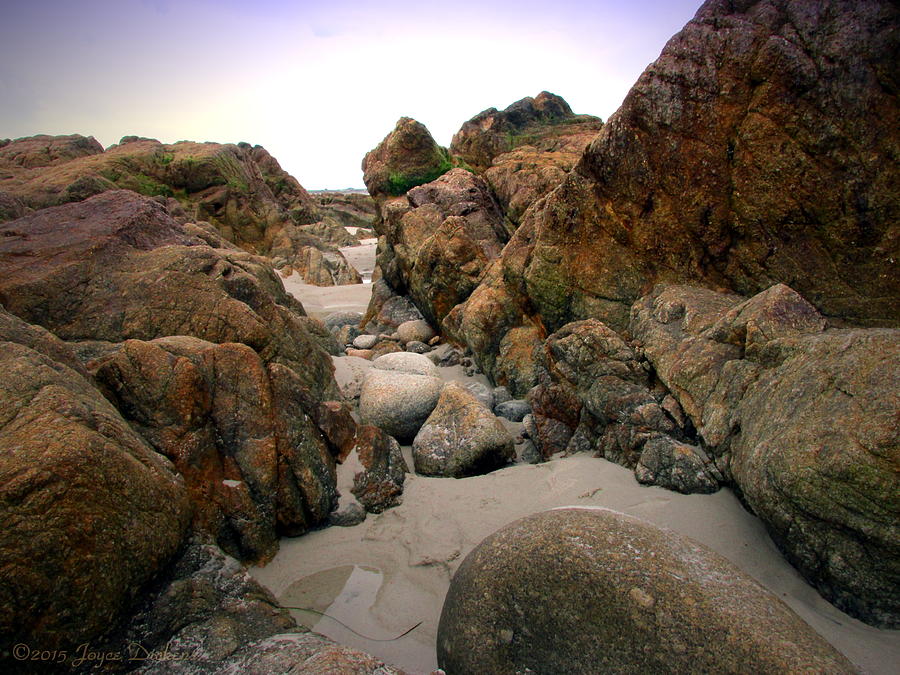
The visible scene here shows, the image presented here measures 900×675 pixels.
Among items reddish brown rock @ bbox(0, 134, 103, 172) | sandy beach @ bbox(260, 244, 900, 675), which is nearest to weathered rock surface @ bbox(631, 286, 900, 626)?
sandy beach @ bbox(260, 244, 900, 675)

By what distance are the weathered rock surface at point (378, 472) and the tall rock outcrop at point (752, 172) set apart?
352 centimetres

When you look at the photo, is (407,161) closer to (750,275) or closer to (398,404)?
(398,404)

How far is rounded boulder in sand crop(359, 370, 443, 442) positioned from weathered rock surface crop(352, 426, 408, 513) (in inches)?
27.0

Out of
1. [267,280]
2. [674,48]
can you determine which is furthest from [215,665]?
[674,48]

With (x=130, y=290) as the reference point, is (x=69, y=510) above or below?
below

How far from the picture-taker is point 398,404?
6273mm

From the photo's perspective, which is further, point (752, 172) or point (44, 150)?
point (44, 150)

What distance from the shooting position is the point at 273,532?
4.14 m

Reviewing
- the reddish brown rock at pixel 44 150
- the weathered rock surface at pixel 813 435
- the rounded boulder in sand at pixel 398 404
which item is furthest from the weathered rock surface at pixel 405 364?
the reddish brown rock at pixel 44 150

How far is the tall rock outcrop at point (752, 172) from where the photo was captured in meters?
4.98

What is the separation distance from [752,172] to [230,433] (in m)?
6.12

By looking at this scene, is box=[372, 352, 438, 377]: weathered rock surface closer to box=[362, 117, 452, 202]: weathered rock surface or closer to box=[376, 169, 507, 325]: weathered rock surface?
box=[376, 169, 507, 325]: weathered rock surface

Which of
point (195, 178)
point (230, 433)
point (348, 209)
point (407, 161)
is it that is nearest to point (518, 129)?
point (407, 161)

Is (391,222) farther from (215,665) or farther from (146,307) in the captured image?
(215,665)
